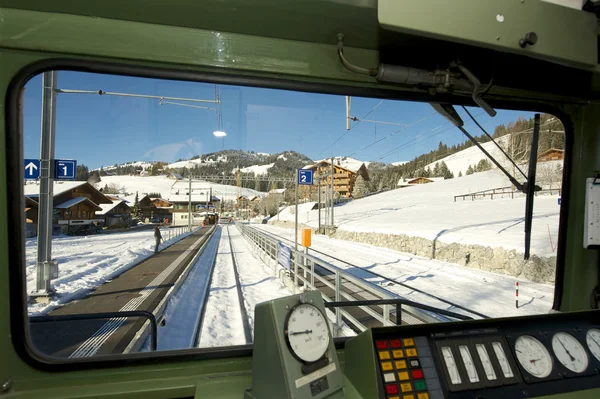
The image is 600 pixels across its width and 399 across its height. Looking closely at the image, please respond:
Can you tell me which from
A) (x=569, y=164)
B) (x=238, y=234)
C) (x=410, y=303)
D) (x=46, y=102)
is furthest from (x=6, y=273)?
(x=569, y=164)

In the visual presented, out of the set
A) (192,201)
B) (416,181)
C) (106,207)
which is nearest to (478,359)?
(416,181)

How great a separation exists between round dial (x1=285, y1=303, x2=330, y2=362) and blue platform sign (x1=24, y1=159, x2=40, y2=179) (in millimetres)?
1430

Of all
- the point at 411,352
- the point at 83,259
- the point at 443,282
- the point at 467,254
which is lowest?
the point at 443,282

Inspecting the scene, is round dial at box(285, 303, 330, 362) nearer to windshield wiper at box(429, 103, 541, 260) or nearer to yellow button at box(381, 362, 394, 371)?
yellow button at box(381, 362, 394, 371)

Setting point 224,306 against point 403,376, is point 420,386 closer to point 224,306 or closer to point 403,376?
point 403,376

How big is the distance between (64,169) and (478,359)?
2286 millimetres

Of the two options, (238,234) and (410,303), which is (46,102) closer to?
(238,234)

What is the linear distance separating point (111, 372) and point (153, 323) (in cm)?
29

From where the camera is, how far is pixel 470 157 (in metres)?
2.16

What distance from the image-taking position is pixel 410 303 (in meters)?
2.27

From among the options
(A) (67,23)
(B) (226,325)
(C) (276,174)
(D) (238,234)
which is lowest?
(B) (226,325)

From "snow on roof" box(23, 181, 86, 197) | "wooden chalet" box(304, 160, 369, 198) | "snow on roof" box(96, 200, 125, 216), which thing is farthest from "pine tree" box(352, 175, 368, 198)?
"snow on roof" box(23, 181, 86, 197)

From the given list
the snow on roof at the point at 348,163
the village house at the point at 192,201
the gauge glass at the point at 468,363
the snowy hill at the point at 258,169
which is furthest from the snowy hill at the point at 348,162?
the gauge glass at the point at 468,363

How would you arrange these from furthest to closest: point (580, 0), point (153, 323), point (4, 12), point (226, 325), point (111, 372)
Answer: point (226, 325)
point (153, 323)
point (111, 372)
point (4, 12)
point (580, 0)
